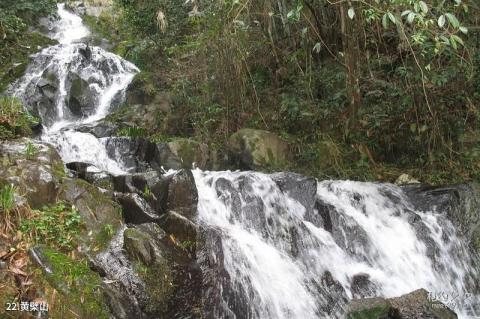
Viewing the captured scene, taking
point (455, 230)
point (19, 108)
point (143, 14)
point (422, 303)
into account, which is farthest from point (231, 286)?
point (143, 14)

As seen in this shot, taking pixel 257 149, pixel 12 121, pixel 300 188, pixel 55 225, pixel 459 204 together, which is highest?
pixel 12 121

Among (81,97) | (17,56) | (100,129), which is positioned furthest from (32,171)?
(17,56)

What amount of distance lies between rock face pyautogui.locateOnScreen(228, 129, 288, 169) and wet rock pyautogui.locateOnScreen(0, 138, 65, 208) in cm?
363

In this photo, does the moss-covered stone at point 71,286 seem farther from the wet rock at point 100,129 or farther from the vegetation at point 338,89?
the wet rock at point 100,129

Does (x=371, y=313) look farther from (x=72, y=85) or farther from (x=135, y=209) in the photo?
(x=72, y=85)

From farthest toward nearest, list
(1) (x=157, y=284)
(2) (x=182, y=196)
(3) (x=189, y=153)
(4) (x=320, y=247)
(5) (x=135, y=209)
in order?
(3) (x=189, y=153)
(4) (x=320, y=247)
(2) (x=182, y=196)
(5) (x=135, y=209)
(1) (x=157, y=284)

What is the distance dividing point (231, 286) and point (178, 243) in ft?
2.57

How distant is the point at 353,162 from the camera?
8.24 metres

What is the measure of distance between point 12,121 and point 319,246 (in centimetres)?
457

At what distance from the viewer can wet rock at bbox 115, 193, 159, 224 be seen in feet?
16.8

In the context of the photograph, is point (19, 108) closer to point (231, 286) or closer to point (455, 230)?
point (231, 286)

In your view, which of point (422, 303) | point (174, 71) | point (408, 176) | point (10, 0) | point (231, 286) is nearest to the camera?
point (422, 303)

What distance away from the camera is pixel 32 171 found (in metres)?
4.82

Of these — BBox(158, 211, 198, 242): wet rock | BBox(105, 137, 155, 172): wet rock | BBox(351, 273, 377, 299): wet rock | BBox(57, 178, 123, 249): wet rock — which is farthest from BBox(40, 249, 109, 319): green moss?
BBox(105, 137, 155, 172): wet rock
